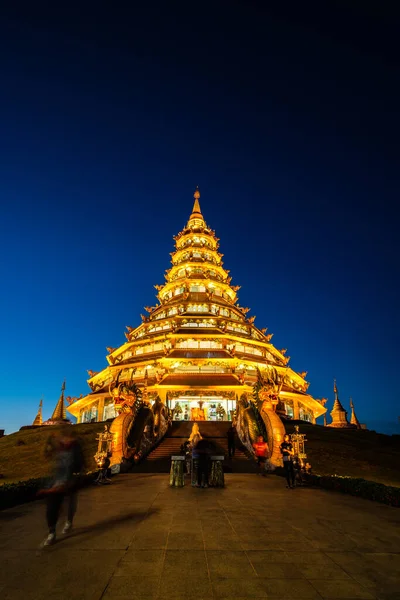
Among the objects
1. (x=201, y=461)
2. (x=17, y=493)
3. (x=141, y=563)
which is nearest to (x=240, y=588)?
(x=141, y=563)

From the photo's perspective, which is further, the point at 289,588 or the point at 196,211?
the point at 196,211

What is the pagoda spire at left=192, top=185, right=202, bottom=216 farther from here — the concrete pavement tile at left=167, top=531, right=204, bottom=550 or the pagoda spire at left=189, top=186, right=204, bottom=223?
the concrete pavement tile at left=167, top=531, right=204, bottom=550

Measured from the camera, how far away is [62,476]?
248 inches

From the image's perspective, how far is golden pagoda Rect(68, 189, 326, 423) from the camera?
32094mm

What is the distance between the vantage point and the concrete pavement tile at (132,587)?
13.1ft

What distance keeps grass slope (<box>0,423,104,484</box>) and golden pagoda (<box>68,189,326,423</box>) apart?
6452mm

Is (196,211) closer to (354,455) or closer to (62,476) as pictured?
(354,455)

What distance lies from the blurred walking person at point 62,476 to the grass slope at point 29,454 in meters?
10.5

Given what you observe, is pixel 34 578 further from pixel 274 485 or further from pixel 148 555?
pixel 274 485

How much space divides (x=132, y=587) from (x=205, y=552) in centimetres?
167

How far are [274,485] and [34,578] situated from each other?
10.7 metres

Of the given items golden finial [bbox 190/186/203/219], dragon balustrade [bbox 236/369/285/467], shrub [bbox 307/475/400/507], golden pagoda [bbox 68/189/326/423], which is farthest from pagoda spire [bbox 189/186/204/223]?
shrub [bbox 307/475/400/507]

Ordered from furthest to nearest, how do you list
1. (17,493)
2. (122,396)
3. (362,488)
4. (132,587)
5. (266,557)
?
(122,396), (362,488), (17,493), (266,557), (132,587)

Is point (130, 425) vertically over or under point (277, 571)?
over
